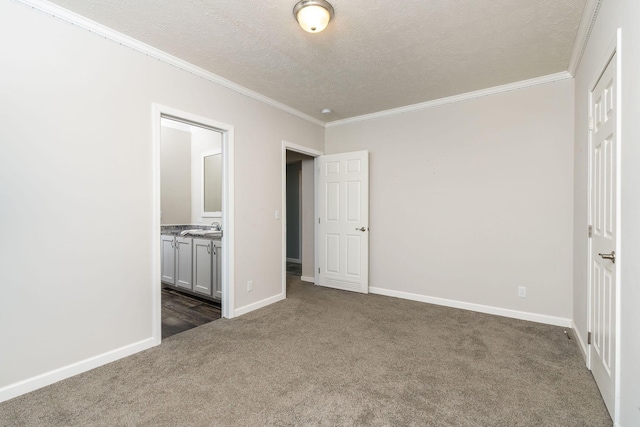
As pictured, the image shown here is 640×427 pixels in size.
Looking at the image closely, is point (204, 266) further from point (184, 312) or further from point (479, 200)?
point (479, 200)

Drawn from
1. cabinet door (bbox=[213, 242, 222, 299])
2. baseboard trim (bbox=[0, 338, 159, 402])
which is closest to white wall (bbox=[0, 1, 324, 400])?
baseboard trim (bbox=[0, 338, 159, 402])

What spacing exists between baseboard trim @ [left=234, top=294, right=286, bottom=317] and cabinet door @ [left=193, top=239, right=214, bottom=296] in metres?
0.72

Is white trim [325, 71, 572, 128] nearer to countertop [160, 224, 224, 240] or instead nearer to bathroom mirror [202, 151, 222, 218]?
bathroom mirror [202, 151, 222, 218]

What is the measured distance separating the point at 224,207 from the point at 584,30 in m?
3.53

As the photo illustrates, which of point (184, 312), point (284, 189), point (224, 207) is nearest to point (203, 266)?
Result: point (184, 312)

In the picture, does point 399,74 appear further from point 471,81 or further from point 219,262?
point 219,262

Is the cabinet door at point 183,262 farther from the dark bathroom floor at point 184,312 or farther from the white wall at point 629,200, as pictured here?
the white wall at point 629,200

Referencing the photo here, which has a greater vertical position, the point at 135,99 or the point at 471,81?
the point at 471,81

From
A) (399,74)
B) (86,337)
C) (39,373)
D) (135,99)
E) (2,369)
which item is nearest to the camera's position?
(2,369)

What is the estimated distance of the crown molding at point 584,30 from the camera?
2014 mm

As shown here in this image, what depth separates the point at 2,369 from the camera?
73.7 inches

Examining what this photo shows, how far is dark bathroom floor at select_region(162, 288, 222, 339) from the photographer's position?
314 centimetres

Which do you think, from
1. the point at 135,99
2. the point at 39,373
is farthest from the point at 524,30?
the point at 39,373

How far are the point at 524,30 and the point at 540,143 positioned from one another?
1348mm
